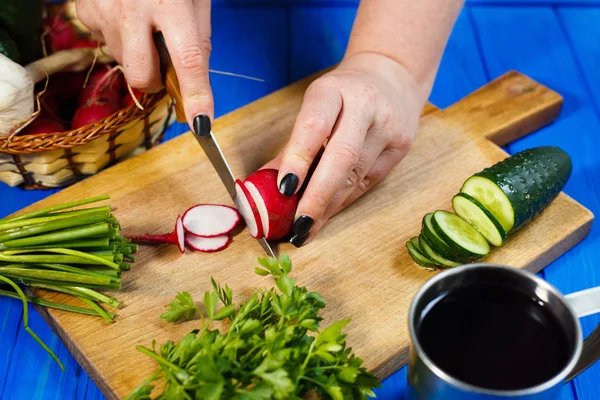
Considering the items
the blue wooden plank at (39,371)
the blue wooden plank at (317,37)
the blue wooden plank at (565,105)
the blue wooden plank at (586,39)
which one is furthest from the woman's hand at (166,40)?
the blue wooden plank at (586,39)

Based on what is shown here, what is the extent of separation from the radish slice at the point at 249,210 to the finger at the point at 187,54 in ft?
0.69

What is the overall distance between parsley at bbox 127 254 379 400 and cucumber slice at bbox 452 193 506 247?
55cm

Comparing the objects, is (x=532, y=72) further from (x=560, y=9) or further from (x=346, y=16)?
(x=346, y=16)

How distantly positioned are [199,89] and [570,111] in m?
1.44

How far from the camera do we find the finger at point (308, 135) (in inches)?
73.9

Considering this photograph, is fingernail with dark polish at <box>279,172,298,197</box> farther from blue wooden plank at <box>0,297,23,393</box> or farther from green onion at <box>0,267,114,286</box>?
blue wooden plank at <box>0,297,23,393</box>

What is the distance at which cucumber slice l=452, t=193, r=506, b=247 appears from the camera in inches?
74.5

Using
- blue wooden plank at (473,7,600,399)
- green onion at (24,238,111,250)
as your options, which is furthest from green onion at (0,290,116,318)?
blue wooden plank at (473,7,600,399)

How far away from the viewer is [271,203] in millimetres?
1885

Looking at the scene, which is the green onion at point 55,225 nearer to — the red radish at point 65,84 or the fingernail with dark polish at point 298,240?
the fingernail with dark polish at point 298,240

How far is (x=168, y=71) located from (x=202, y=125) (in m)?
0.21

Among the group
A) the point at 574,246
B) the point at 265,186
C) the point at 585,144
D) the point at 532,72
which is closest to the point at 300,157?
the point at 265,186

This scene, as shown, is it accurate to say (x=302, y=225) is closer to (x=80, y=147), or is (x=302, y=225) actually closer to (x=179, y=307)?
(x=179, y=307)

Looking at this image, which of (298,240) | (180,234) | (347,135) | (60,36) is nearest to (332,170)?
(347,135)
